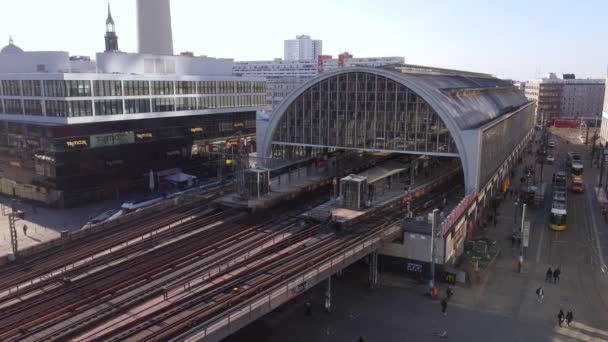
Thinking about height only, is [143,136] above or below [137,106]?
below

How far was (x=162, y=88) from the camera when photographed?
58.2m

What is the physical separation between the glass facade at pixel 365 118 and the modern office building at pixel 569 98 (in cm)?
13326

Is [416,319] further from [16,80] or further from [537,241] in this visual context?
[16,80]

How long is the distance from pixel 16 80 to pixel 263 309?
44.1 m

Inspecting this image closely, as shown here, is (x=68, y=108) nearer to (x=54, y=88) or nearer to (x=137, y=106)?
(x=54, y=88)

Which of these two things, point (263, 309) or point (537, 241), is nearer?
point (263, 309)

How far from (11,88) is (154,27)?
28483 mm

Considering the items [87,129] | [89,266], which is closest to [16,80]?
[87,129]

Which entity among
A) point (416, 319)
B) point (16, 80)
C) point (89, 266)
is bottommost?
point (416, 319)

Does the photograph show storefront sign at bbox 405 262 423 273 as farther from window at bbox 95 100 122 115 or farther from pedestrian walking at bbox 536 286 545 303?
window at bbox 95 100 122 115

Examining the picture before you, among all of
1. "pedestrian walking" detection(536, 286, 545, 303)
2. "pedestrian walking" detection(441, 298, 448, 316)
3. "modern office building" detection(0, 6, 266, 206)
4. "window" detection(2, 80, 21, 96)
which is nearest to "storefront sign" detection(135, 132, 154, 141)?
"modern office building" detection(0, 6, 266, 206)

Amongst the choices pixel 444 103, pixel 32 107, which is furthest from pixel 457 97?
pixel 32 107

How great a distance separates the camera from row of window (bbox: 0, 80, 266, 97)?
48.5m

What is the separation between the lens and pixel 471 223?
138ft
